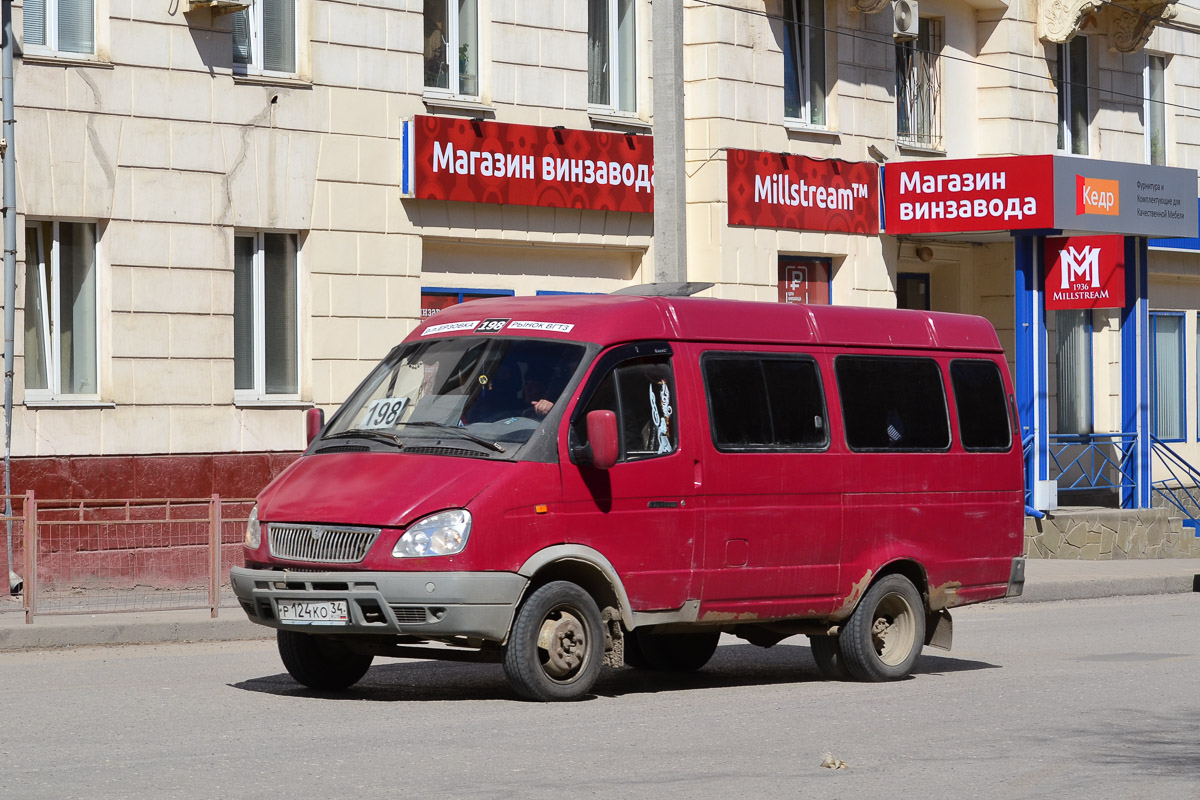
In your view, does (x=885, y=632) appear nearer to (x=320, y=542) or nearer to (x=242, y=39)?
(x=320, y=542)

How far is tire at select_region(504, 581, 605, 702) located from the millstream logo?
14.3m

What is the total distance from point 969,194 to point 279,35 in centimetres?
935

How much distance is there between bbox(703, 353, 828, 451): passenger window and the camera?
10.8 meters

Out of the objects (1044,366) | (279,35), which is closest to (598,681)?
(279,35)

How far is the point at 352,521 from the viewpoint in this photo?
964cm

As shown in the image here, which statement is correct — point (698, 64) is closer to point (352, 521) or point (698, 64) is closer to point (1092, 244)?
point (1092, 244)

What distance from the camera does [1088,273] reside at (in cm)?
2334

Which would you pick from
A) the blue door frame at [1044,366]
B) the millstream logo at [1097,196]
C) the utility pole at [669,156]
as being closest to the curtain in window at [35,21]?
the utility pole at [669,156]

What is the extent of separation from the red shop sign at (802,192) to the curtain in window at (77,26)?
319 inches


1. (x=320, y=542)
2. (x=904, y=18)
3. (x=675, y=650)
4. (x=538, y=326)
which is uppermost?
(x=904, y=18)

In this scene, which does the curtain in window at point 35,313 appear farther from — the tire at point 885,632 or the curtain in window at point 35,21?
the tire at point 885,632

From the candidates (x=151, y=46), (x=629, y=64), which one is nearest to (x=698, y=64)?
(x=629, y=64)

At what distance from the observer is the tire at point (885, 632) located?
11484 mm

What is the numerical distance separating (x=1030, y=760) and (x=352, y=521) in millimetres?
3703
